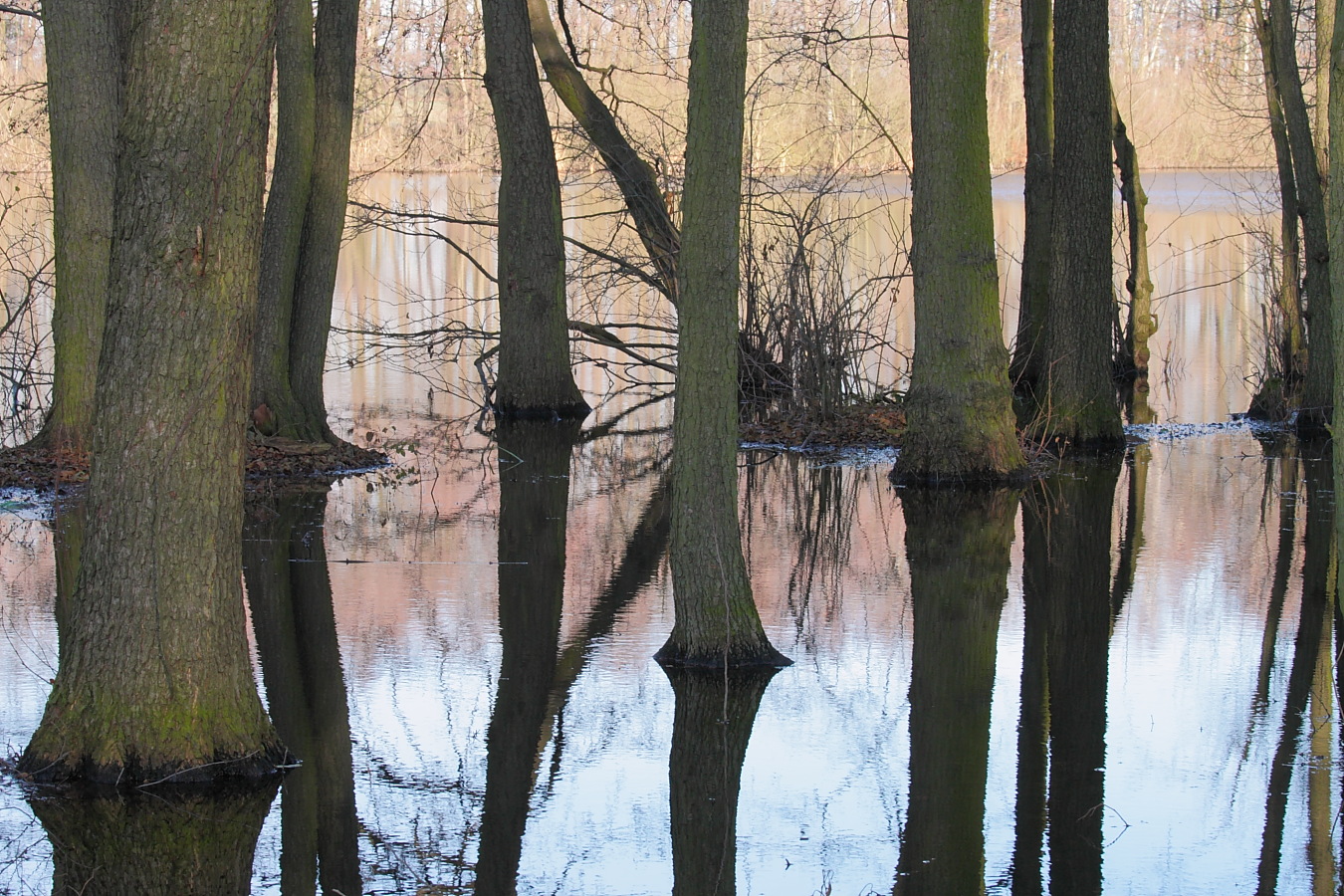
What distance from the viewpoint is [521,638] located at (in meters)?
7.87

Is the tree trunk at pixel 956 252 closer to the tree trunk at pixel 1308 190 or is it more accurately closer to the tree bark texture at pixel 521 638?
the tree bark texture at pixel 521 638

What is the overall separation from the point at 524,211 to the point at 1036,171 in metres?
6.58

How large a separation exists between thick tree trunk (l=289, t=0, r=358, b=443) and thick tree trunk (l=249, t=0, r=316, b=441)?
14 cm

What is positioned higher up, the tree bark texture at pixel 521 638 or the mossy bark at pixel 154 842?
the tree bark texture at pixel 521 638

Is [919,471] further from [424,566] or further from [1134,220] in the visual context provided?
[1134,220]

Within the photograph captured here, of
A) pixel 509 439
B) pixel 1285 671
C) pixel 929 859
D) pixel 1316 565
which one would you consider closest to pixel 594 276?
pixel 509 439

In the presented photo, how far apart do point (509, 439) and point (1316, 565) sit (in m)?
8.73

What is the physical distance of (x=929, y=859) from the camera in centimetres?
506

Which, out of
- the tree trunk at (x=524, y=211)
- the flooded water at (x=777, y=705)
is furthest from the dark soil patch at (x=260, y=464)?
the tree trunk at (x=524, y=211)

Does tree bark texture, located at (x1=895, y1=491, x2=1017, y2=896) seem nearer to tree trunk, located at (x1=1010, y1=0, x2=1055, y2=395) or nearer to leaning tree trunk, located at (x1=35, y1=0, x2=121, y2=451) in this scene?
tree trunk, located at (x1=1010, y1=0, x2=1055, y2=395)

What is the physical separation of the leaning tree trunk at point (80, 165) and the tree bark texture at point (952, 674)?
704 cm

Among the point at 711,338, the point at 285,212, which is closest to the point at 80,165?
the point at 285,212

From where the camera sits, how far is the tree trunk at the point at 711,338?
6.86m

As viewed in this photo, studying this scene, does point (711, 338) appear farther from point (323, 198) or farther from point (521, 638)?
point (323, 198)
